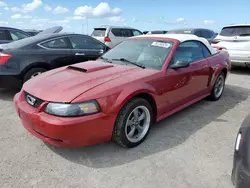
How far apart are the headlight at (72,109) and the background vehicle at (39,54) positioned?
266 cm

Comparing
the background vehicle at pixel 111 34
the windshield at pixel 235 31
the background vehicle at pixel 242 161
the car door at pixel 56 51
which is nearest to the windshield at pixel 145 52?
the background vehicle at pixel 242 161

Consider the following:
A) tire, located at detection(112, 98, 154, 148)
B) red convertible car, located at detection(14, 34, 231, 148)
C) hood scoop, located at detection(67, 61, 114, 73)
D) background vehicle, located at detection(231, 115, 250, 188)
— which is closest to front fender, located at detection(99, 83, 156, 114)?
red convertible car, located at detection(14, 34, 231, 148)

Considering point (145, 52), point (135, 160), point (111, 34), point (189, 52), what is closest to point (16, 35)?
point (111, 34)

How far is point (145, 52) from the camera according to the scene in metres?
3.62

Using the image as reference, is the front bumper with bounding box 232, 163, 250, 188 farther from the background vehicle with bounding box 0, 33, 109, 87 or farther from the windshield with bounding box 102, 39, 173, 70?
the background vehicle with bounding box 0, 33, 109, 87

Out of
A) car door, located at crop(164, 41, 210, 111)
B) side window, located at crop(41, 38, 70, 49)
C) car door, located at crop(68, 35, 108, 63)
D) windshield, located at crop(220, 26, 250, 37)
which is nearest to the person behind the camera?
car door, located at crop(164, 41, 210, 111)

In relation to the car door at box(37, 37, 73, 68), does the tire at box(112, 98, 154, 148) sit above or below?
below

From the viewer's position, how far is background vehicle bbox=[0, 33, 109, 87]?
4.64 metres

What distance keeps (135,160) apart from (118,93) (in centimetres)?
84

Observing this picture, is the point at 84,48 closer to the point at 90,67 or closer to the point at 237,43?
the point at 90,67

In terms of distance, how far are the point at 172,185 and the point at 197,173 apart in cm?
38

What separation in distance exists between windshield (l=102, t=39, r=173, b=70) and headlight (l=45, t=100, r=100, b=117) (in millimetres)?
1216

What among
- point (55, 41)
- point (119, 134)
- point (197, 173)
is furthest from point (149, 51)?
point (55, 41)

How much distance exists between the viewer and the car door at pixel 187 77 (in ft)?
11.2
